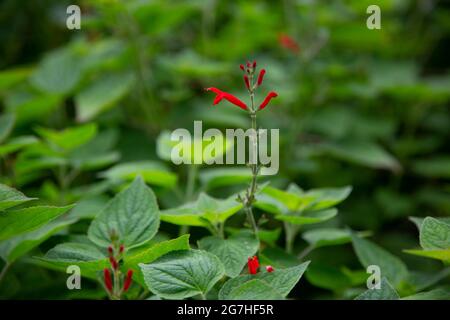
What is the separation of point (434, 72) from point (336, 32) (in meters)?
0.55

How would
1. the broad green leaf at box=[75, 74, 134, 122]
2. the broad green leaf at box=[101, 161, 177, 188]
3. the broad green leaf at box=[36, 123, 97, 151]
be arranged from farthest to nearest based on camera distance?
the broad green leaf at box=[75, 74, 134, 122], the broad green leaf at box=[36, 123, 97, 151], the broad green leaf at box=[101, 161, 177, 188]

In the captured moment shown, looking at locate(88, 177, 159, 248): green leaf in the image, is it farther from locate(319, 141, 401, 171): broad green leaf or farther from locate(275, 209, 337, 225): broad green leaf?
locate(319, 141, 401, 171): broad green leaf

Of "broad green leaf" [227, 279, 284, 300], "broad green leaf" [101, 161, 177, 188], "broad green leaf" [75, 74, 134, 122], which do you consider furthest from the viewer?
"broad green leaf" [75, 74, 134, 122]

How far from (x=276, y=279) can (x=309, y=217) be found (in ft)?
0.60

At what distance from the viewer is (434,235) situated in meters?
0.65

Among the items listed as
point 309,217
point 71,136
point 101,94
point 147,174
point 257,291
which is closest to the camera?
point 257,291

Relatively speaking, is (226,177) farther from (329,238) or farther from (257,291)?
(257,291)

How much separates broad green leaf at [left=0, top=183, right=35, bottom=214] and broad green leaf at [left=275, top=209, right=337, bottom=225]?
Result: 0.34m

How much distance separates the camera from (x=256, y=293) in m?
0.57

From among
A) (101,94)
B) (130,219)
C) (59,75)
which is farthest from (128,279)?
(59,75)

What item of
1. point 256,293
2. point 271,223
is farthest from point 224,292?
point 271,223

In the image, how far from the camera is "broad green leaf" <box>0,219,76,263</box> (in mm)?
743

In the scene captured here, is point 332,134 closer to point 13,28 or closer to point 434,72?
point 434,72

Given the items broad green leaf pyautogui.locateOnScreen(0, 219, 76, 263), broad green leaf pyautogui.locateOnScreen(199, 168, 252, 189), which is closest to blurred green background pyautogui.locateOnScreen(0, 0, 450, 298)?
broad green leaf pyautogui.locateOnScreen(199, 168, 252, 189)
